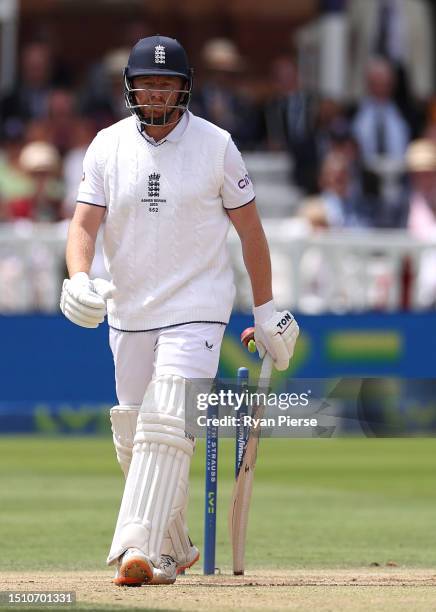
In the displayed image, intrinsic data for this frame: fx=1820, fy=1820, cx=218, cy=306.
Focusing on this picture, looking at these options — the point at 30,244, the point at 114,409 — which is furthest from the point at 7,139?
the point at 114,409

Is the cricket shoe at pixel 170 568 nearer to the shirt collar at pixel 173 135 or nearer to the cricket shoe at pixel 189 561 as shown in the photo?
the cricket shoe at pixel 189 561

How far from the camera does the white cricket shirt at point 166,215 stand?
708 cm

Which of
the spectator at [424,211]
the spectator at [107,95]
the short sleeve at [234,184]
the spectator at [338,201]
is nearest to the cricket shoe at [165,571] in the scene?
the short sleeve at [234,184]

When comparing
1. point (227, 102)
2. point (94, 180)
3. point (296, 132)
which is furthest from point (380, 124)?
point (94, 180)

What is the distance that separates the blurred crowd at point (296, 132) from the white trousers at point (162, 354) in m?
8.03

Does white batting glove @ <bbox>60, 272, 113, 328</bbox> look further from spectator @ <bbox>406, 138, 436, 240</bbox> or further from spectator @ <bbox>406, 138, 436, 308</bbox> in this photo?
spectator @ <bbox>406, 138, 436, 240</bbox>

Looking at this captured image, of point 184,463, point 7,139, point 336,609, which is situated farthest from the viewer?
point 7,139

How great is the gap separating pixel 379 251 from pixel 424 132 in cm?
294

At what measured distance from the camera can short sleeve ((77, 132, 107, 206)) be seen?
7160mm

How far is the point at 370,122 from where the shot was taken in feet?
58.7

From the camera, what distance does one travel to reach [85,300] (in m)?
6.81

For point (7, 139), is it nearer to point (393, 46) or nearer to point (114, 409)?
point (393, 46)

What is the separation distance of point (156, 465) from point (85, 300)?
681mm

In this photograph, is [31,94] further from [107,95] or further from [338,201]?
[338,201]
